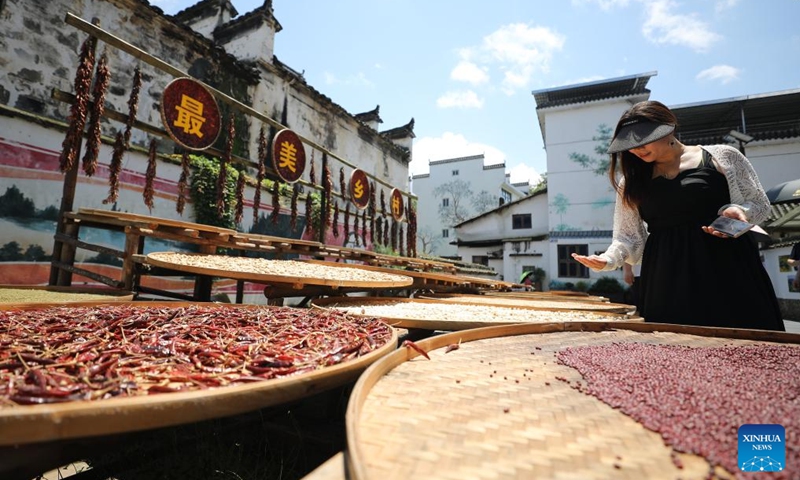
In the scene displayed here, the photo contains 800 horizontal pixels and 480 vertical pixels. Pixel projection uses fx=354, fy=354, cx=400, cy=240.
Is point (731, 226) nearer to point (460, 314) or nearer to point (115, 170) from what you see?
point (460, 314)

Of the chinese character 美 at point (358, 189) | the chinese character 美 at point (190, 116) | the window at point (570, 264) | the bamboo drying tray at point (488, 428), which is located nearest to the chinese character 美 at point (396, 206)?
the chinese character 美 at point (358, 189)

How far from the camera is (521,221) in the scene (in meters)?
21.4

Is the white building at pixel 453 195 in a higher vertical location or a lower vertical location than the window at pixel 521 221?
higher

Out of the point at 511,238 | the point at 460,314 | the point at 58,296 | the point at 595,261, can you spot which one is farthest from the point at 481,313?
the point at 511,238

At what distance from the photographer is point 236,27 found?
11.7m

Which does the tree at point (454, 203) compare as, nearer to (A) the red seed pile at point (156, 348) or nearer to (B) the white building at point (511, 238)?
(B) the white building at point (511, 238)

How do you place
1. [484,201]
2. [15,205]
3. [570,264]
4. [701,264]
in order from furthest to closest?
[484,201] < [570,264] < [15,205] < [701,264]

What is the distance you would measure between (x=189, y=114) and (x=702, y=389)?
252 inches

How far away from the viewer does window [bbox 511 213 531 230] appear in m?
21.1

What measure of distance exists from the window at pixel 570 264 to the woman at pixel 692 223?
55.6 ft

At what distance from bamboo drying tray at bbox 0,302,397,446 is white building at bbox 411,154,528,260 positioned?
32067 mm

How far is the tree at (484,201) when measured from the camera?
3412 centimetres

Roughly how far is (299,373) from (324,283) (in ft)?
6.47

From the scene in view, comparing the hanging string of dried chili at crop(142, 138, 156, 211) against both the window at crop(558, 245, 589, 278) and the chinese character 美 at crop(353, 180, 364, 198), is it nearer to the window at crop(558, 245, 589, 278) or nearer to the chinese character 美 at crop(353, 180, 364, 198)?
the chinese character 美 at crop(353, 180, 364, 198)
